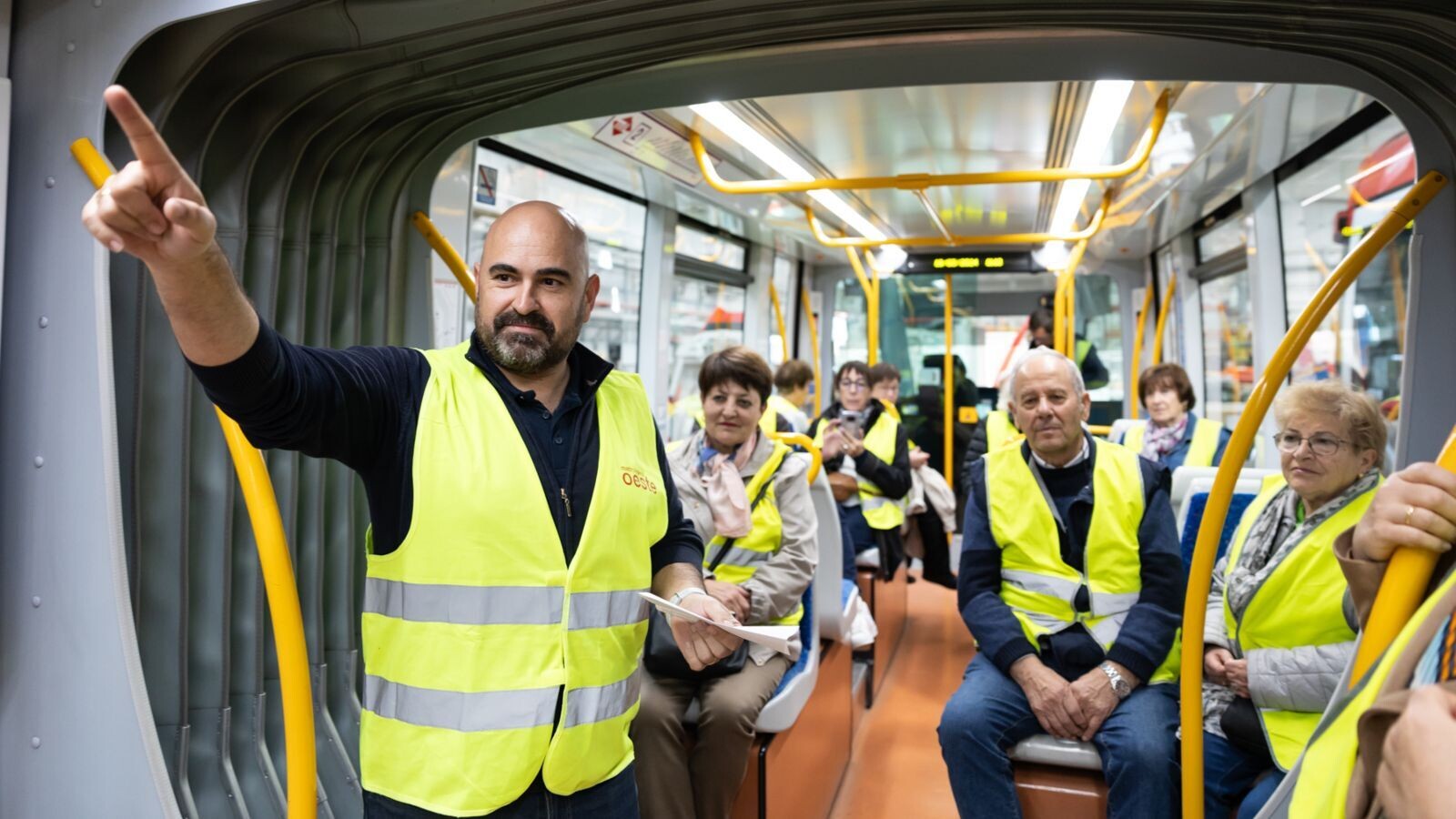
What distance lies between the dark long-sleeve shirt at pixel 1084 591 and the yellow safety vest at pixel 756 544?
63cm

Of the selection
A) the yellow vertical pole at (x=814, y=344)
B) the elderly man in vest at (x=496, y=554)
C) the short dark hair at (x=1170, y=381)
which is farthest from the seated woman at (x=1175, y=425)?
the elderly man in vest at (x=496, y=554)

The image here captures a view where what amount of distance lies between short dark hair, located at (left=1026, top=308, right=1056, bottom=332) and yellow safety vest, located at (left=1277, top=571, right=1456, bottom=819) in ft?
21.4

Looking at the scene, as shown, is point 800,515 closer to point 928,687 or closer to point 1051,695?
point 1051,695

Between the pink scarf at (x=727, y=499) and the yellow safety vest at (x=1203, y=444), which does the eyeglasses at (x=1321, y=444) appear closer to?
the pink scarf at (x=727, y=499)

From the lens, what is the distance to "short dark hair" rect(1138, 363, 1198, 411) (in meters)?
5.15

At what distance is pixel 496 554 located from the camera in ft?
4.92

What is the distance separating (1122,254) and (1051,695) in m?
6.93

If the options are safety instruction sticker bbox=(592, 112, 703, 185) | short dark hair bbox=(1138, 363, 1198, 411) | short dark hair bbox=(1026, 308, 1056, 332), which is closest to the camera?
safety instruction sticker bbox=(592, 112, 703, 185)

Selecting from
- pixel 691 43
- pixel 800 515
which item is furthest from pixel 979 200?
pixel 691 43

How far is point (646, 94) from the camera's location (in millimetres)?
2035

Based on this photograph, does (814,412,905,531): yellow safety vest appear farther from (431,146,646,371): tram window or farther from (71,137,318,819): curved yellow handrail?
(71,137,318,819): curved yellow handrail

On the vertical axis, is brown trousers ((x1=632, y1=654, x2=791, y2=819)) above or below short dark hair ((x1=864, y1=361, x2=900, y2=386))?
below

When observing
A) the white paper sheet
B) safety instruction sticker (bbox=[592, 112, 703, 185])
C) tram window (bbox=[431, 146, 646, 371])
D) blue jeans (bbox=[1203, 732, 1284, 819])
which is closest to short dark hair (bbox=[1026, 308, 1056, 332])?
tram window (bbox=[431, 146, 646, 371])

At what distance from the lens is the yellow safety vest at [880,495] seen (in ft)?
17.5
